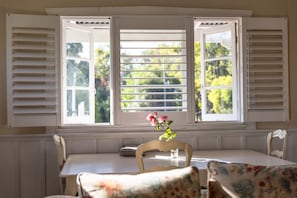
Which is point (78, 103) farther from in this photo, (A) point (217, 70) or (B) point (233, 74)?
(B) point (233, 74)

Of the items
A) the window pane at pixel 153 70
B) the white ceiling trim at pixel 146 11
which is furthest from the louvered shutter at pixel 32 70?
the window pane at pixel 153 70

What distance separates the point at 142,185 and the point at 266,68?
2552 mm

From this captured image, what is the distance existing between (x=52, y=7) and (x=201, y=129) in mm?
1851

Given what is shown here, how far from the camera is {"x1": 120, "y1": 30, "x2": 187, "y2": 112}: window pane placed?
374 centimetres

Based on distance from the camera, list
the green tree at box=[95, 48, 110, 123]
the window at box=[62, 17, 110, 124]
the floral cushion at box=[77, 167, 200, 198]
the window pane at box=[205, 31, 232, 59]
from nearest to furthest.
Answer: the floral cushion at box=[77, 167, 200, 198], the window at box=[62, 17, 110, 124], the window pane at box=[205, 31, 232, 59], the green tree at box=[95, 48, 110, 123]

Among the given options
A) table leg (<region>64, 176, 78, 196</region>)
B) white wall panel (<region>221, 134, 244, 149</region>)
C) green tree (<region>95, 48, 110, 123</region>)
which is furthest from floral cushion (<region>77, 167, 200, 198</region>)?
green tree (<region>95, 48, 110, 123</region>)

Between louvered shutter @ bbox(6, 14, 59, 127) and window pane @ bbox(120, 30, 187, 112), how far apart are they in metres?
0.65

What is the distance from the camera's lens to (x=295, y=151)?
402 centimetres

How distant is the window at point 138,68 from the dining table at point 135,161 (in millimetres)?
416

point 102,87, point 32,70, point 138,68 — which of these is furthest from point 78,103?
point 102,87

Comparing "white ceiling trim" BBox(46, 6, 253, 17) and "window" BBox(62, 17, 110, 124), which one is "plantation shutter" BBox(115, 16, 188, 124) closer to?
"white ceiling trim" BBox(46, 6, 253, 17)

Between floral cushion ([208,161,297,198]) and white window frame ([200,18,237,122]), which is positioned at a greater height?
white window frame ([200,18,237,122])

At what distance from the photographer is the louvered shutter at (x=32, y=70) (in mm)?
3572

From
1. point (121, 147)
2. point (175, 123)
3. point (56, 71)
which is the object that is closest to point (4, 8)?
point (56, 71)
